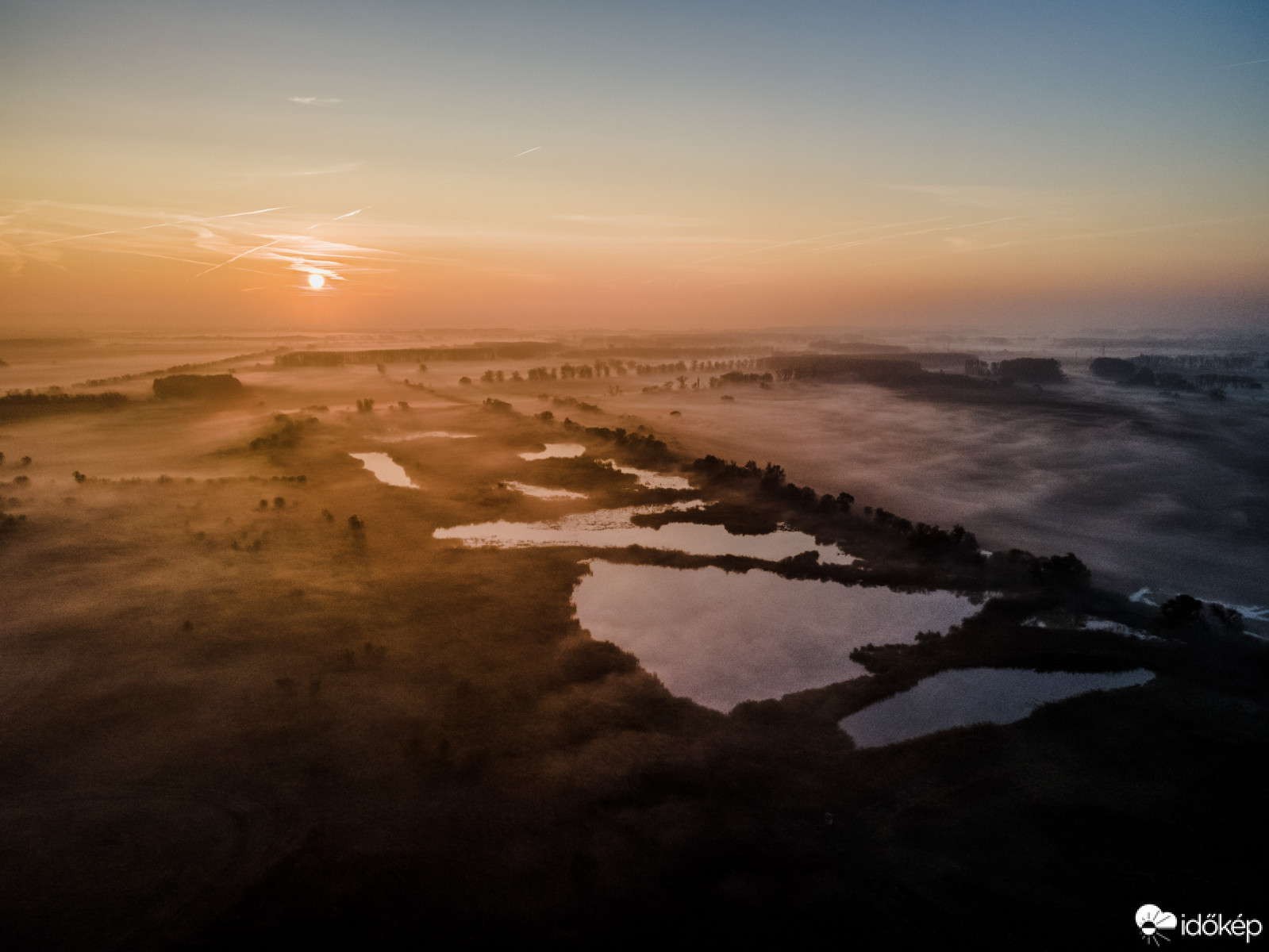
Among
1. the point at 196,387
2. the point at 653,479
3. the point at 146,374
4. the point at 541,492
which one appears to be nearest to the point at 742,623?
the point at 541,492

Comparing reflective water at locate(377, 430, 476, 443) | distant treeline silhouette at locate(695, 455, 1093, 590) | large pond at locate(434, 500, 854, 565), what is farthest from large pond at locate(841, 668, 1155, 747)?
reflective water at locate(377, 430, 476, 443)

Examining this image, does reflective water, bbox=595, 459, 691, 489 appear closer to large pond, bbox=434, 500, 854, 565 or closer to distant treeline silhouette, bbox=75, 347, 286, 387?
large pond, bbox=434, 500, 854, 565

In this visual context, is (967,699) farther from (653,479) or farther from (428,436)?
(428,436)

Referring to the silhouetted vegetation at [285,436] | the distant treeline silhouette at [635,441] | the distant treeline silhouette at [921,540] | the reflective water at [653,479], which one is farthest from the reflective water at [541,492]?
the silhouetted vegetation at [285,436]

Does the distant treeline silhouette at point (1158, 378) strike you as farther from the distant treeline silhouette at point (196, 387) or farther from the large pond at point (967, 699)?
the distant treeline silhouette at point (196, 387)

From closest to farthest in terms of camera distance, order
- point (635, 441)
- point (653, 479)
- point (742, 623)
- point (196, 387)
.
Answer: point (742, 623)
point (653, 479)
point (635, 441)
point (196, 387)
